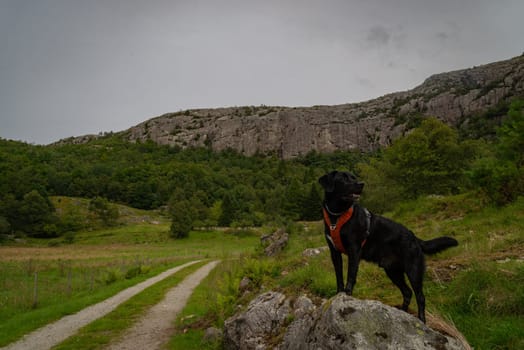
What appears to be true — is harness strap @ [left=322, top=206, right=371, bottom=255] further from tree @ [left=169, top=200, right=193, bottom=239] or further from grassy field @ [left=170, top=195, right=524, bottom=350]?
tree @ [left=169, top=200, right=193, bottom=239]

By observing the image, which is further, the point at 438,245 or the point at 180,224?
the point at 180,224

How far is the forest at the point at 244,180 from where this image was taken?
15070 millimetres

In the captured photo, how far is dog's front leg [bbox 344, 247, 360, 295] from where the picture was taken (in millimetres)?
4293

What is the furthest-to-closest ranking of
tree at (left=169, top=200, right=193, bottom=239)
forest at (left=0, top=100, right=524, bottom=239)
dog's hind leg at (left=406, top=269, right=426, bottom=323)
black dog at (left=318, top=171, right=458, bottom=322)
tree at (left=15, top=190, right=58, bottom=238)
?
tree at (left=15, top=190, right=58, bottom=238) < tree at (left=169, top=200, right=193, bottom=239) < forest at (left=0, top=100, right=524, bottom=239) < black dog at (left=318, top=171, right=458, bottom=322) < dog's hind leg at (left=406, top=269, right=426, bottom=323)

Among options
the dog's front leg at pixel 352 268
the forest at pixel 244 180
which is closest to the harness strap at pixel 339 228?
the dog's front leg at pixel 352 268

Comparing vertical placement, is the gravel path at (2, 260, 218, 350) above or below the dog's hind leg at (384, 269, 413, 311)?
below

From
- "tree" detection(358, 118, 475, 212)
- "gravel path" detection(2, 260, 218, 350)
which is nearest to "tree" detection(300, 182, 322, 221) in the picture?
"tree" detection(358, 118, 475, 212)

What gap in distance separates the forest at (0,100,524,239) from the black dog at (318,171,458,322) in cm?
1162

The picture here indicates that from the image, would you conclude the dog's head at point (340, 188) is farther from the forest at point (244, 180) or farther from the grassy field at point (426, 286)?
the forest at point (244, 180)

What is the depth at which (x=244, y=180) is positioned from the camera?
164 meters

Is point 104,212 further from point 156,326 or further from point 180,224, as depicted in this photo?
point 156,326

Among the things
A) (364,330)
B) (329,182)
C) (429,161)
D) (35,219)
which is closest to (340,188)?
(329,182)

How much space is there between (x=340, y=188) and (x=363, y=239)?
2.55ft

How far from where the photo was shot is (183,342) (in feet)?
34.3
